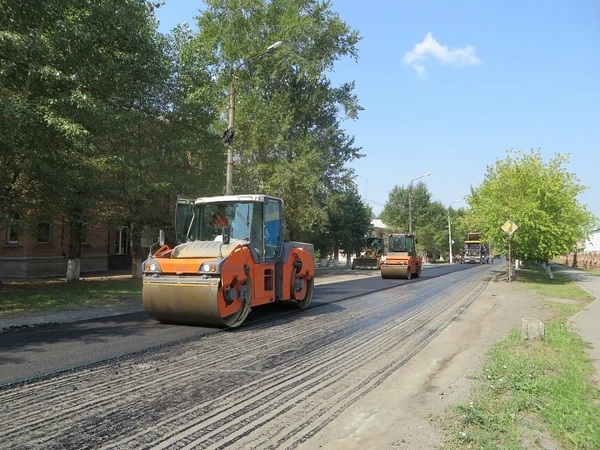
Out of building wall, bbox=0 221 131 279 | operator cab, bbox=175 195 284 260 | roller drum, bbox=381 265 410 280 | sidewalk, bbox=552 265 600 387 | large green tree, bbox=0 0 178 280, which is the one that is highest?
large green tree, bbox=0 0 178 280

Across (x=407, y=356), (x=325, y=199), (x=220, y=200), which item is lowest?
(x=407, y=356)

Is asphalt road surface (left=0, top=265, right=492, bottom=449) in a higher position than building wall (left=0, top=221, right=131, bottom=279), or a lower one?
lower

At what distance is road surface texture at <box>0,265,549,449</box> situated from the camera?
4.21m

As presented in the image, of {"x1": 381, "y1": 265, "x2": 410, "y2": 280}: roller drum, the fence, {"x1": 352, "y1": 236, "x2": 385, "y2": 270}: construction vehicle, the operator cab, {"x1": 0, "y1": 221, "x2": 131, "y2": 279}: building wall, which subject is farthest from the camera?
the fence

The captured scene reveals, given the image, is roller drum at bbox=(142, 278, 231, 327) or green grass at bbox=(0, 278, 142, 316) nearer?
roller drum at bbox=(142, 278, 231, 327)

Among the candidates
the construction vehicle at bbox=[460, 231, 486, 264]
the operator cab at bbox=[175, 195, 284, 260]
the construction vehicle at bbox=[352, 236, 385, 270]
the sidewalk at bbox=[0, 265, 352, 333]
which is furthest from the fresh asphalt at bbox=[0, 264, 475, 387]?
the construction vehicle at bbox=[460, 231, 486, 264]

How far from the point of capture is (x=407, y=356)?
299 inches

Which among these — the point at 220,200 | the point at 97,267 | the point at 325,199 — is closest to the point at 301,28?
the point at 325,199

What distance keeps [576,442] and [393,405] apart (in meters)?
1.74

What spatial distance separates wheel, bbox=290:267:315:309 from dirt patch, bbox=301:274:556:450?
12.0ft

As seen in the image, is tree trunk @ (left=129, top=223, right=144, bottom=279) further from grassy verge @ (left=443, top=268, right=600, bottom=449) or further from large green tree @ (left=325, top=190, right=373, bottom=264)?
large green tree @ (left=325, top=190, right=373, bottom=264)

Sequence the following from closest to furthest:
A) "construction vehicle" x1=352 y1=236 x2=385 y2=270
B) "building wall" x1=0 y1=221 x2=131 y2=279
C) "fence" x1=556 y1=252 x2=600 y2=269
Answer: "building wall" x1=0 y1=221 x2=131 y2=279 → "construction vehicle" x1=352 y1=236 x2=385 y2=270 → "fence" x1=556 y1=252 x2=600 y2=269

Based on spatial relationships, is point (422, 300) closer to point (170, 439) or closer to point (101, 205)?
point (101, 205)

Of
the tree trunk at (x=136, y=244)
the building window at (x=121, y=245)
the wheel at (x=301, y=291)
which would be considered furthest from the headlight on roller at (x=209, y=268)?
the building window at (x=121, y=245)
